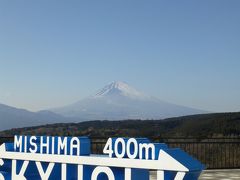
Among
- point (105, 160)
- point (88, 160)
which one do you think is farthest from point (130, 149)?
point (88, 160)

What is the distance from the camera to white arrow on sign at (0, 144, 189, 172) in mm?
8328

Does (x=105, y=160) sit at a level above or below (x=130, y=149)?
below

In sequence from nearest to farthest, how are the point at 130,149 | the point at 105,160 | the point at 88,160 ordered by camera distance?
1. the point at 130,149
2. the point at 105,160
3. the point at 88,160

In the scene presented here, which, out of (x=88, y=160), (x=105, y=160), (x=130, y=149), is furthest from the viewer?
(x=88, y=160)

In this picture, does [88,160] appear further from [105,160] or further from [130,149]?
[130,149]

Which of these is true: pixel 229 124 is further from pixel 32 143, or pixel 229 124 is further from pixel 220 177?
pixel 32 143

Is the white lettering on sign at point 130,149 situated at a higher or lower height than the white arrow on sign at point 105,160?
higher

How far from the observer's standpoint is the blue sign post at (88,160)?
27.5ft

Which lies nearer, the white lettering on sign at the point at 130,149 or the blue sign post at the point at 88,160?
the blue sign post at the point at 88,160

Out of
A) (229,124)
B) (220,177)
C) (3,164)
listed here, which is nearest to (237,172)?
(220,177)

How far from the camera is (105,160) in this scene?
916 cm

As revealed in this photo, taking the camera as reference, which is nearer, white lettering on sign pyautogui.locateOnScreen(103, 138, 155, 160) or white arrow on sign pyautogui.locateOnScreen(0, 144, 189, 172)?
white arrow on sign pyautogui.locateOnScreen(0, 144, 189, 172)

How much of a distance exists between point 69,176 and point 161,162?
2.15m

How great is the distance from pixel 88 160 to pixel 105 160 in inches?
16.6
